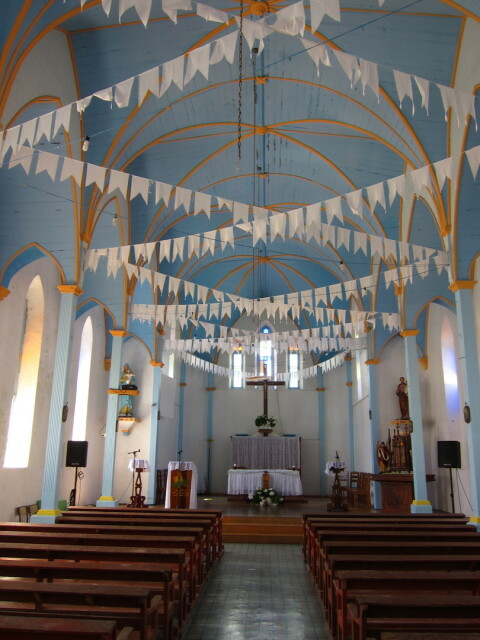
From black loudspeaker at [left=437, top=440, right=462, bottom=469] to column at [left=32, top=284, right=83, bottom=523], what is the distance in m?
8.95

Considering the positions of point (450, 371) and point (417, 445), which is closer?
point (417, 445)

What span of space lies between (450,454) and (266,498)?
7.60m

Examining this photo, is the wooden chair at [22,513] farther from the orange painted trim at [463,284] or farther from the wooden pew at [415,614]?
the orange painted trim at [463,284]

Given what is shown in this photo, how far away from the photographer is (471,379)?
1131 cm

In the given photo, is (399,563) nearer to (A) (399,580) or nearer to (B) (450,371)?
(A) (399,580)

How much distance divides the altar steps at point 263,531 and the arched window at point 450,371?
6.08 metres

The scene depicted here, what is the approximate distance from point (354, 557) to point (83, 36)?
10.3 metres

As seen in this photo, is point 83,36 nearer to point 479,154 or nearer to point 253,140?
point 253,140

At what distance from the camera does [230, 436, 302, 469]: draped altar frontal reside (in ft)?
77.2

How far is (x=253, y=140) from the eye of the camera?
14734 mm

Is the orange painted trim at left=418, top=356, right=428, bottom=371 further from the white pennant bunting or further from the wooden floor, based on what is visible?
the white pennant bunting

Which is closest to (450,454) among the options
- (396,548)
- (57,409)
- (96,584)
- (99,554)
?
(396,548)

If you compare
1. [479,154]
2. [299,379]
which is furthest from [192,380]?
[479,154]

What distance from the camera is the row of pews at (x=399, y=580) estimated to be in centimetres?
397
